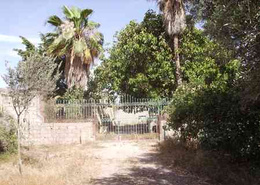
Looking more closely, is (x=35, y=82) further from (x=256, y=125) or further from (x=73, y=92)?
(x=73, y=92)

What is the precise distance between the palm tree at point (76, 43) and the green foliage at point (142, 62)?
61.7 inches

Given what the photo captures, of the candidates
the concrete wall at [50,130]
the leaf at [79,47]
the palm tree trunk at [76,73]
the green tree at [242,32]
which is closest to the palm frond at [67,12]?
the leaf at [79,47]

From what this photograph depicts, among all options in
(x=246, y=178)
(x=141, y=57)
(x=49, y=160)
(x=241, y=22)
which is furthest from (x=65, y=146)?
(x=241, y=22)

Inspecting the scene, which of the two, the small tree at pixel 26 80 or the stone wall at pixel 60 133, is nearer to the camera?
the small tree at pixel 26 80

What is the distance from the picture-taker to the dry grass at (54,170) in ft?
24.5

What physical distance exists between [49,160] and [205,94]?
18.5ft

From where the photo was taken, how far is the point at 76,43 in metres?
17.8

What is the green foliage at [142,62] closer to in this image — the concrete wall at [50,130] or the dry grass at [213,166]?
the concrete wall at [50,130]

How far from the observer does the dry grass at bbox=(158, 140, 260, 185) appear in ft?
26.4

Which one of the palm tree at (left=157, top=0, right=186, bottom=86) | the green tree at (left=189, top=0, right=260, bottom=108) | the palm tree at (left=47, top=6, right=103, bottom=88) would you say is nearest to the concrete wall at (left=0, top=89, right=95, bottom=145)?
the palm tree at (left=47, top=6, right=103, bottom=88)

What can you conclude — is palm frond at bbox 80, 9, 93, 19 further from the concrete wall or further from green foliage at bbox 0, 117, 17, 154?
green foliage at bbox 0, 117, 17, 154

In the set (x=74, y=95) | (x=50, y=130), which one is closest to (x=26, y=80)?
(x=50, y=130)

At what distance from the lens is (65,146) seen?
14.2 metres

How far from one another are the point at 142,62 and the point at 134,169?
10.5 m
